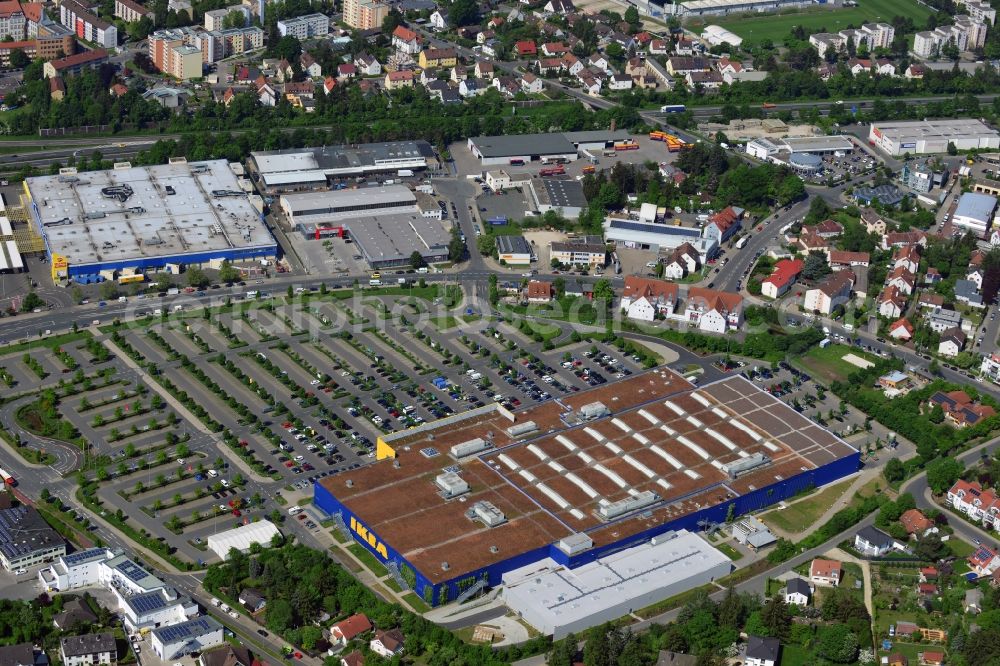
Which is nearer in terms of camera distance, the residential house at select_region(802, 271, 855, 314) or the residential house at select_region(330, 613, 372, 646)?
the residential house at select_region(330, 613, 372, 646)

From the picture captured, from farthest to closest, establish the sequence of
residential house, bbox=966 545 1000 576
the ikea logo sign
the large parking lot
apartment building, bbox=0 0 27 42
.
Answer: apartment building, bbox=0 0 27 42 → the large parking lot → residential house, bbox=966 545 1000 576 → the ikea logo sign

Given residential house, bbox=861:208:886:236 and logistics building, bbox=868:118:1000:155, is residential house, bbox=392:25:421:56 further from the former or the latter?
residential house, bbox=861:208:886:236

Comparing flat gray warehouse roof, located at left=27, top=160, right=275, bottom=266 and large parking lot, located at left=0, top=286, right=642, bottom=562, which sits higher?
flat gray warehouse roof, located at left=27, top=160, right=275, bottom=266

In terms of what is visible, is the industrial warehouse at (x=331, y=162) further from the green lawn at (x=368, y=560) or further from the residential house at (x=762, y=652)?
the residential house at (x=762, y=652)

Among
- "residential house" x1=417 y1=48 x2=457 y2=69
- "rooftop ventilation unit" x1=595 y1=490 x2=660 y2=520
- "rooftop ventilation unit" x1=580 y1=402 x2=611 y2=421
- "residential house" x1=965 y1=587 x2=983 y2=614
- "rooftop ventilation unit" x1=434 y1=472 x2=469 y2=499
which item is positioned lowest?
"residential house" x1=965 y1=587 x2=983 y2=614

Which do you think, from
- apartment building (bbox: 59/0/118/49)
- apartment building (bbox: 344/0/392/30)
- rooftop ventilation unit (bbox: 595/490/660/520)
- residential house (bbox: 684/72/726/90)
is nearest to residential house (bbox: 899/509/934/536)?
rooftop ventilation unit (bbox: 595/490/660/520)

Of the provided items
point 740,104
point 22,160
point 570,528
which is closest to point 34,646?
point 570,528
